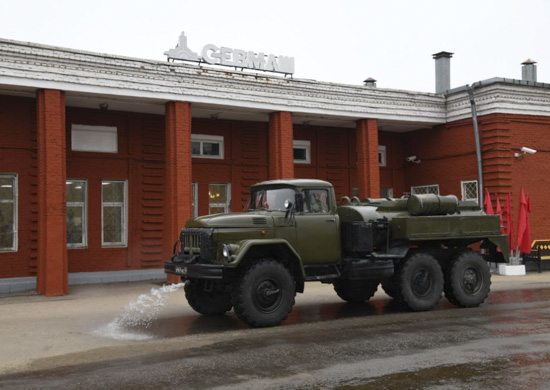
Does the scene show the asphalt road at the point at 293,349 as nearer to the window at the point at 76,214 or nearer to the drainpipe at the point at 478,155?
the window at the point at 76,214

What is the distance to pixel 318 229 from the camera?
11.6 meters

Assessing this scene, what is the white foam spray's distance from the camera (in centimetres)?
1019

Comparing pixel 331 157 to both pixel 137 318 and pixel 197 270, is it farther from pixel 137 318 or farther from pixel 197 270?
pixel 197 270

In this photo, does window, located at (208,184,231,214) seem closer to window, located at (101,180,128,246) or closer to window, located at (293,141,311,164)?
window, located at (101,180,128,246)

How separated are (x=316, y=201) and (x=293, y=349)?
12.5 feet

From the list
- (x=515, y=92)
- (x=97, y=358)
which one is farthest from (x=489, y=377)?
(x=515, y=92)

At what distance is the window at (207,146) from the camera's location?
2200cm

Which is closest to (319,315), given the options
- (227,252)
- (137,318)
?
(227,252)

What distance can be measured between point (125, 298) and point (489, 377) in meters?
10.6

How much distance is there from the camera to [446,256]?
43.6 feet

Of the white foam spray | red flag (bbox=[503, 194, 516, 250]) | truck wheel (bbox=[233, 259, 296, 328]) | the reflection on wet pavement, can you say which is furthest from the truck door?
red flag (bbox=[503, 194, 516, 250])

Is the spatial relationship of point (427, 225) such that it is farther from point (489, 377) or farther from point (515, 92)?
point (515, 92)

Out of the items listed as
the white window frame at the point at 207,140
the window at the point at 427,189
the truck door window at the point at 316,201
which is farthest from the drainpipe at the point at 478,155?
the truck door window at the point at 316,201

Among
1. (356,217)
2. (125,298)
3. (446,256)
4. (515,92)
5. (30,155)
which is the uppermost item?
(515,92)
